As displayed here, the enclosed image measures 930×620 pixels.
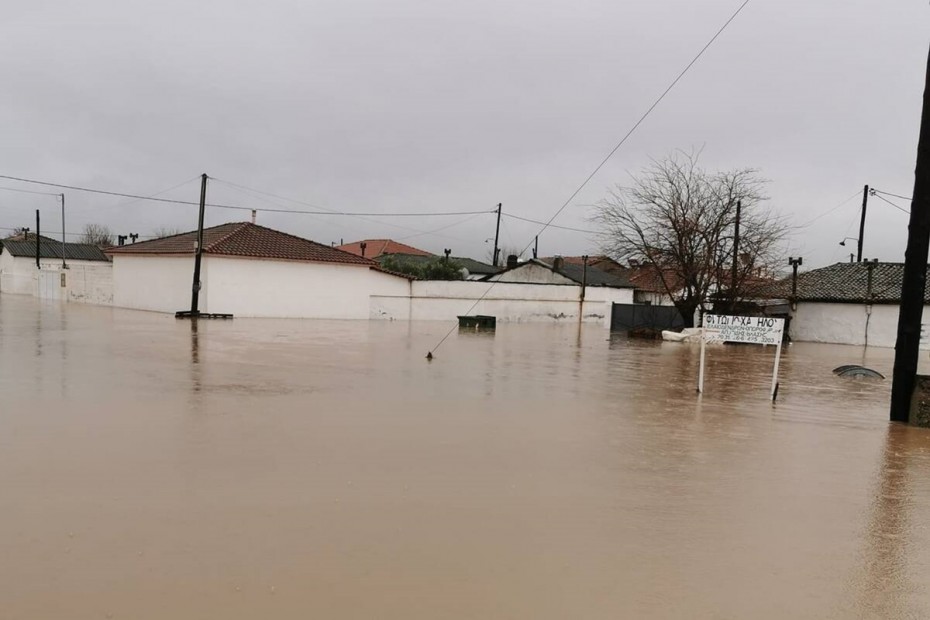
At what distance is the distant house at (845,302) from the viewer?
3522 centimetres

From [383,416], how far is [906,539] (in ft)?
20.2

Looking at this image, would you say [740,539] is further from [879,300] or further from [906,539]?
[879,300]

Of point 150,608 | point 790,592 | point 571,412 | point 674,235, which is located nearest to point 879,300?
point 674,235

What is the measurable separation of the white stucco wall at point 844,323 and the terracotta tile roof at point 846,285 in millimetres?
420

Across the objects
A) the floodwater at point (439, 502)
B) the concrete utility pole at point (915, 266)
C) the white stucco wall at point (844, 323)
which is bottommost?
the floodwater at point (439, 502)

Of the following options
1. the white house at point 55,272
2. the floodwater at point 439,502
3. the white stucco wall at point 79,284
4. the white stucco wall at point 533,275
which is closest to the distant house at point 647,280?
the white stucco wall at point 533,275

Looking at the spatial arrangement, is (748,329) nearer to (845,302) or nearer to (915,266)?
(915,266)

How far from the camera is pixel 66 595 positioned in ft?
12.6

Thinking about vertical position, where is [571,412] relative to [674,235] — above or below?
below

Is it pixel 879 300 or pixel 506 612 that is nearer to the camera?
pixel 506 612

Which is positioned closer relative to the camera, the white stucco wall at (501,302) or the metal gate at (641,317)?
the metal gate at (641,317)

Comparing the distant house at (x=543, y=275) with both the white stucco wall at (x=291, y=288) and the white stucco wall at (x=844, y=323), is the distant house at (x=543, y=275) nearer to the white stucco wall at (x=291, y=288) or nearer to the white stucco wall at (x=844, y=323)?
the white stucco wall at (x=844, y=323)

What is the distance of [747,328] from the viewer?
41.1ft

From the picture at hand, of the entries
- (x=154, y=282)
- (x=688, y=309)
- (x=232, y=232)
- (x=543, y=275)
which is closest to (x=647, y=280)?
(x=688, y=309)
